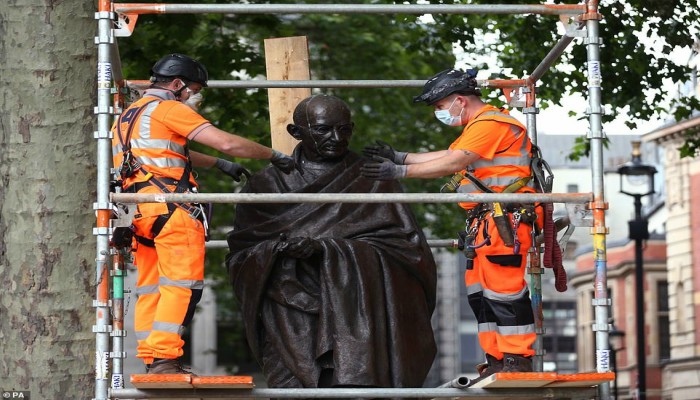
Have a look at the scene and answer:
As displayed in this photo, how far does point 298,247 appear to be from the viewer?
376 inches

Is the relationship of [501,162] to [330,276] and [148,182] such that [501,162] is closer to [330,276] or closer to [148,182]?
[330,276]

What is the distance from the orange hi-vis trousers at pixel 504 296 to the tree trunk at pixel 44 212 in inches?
114

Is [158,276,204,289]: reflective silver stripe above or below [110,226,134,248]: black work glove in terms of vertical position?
below

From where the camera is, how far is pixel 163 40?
57.1 feet

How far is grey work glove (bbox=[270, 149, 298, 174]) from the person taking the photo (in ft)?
32.8

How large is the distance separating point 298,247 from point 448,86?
131cm

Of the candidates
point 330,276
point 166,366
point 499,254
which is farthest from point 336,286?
point 166,366

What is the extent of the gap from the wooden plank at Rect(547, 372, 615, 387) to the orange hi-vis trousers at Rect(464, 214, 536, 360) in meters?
0.66

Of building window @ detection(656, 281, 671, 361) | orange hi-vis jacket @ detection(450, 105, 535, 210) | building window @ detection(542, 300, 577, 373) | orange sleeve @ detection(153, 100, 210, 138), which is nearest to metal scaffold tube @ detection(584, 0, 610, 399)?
orange hi-vis jacket @ detection(450, 105, 535, 210)

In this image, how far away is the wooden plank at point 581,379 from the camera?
8742 mm

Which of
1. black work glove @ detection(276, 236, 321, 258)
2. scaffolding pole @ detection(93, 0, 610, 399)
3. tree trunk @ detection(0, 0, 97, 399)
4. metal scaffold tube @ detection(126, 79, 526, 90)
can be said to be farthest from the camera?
metal scaffold tube @ detection(126, 79, 526, 90)

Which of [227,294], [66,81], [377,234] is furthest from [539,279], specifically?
[227,294]

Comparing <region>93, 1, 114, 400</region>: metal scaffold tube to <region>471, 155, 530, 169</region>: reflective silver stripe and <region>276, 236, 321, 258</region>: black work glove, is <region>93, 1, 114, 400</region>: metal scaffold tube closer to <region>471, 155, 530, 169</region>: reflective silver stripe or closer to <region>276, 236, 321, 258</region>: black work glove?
<region>276, 236, 321, 258</region>: black work glove

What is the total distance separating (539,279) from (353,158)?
5.30ft
